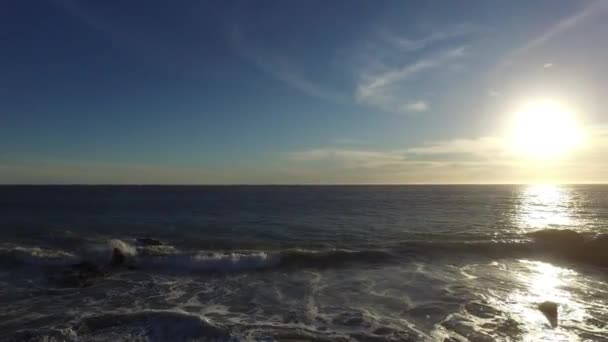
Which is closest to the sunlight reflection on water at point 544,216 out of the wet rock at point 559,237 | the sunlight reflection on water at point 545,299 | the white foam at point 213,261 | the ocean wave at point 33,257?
the wet rock at point 559,237

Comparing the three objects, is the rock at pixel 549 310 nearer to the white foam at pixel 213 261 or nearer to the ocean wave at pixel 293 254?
the ocean wave at pixel 293 254

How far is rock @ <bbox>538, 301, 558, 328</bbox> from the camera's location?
1276 centimetres

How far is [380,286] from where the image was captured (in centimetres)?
1703

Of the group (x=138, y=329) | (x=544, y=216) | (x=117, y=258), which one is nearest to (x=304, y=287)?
(x=138, y=329)

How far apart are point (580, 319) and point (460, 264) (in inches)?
355

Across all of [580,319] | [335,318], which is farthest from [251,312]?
[580,319]

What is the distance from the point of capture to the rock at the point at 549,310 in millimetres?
12758

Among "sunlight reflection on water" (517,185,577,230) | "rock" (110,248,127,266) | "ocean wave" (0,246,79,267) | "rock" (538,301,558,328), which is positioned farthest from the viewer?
"sunlight reflection on water" (517,185,577,230)

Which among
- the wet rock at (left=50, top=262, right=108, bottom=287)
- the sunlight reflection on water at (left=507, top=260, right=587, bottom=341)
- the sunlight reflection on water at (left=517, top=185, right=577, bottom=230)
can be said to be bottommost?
the sunlight reflection on water at (left=517, top=185, right=577, bottom=230)

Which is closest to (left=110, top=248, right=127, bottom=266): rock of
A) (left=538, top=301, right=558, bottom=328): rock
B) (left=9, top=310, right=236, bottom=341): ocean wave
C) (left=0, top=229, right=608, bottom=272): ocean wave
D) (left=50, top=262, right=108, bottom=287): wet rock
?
(left=0, top=229, right=608, bottom=272): ocean wave

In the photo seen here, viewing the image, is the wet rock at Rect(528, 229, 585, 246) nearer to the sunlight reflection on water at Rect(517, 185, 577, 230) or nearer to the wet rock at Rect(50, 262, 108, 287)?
the sunlight reflection on water at Rect(517, 185, 577, 230)

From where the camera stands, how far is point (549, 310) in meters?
13.2

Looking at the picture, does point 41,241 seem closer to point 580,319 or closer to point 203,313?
point 203,313

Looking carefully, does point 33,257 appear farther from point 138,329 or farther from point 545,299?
point 545,299
